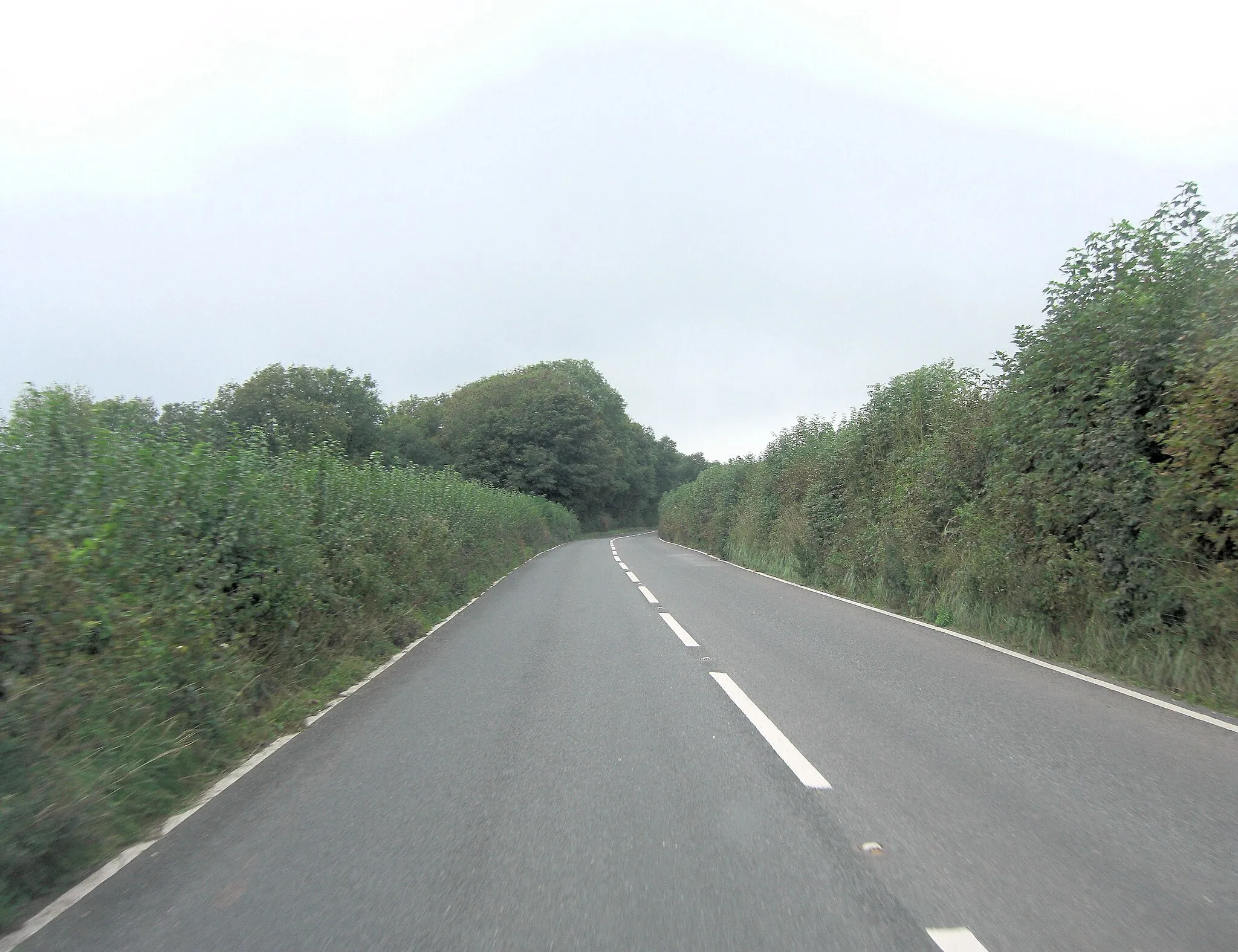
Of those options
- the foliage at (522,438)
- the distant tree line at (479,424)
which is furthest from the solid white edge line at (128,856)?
the foliage at (522,438)

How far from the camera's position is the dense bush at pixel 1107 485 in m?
7.72

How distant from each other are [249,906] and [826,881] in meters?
2.50

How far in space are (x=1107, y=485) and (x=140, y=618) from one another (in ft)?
31.4

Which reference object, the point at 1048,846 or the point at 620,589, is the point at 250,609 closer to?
the point at 1048,846

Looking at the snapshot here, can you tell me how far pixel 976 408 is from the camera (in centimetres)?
1436

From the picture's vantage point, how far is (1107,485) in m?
9.16

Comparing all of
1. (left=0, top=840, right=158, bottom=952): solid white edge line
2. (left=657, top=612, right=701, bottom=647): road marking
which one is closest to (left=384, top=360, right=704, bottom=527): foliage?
(left=657, top=612, right=701, bottom=647): road marking

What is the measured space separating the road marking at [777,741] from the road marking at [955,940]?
5.29ft

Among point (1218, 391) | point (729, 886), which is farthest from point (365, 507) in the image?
point (1218, 391)

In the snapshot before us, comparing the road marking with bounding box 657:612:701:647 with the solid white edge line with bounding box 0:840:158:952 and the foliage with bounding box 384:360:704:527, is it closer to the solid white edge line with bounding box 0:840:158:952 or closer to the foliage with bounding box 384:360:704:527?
the solid white edge line with bounding box 0:840:158:952

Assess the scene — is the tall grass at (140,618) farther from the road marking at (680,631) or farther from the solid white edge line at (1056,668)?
the solid white edge line at (1056,668)

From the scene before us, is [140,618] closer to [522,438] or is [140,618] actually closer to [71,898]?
[71,898]

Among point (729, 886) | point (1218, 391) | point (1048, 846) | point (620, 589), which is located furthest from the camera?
point (620, 589)

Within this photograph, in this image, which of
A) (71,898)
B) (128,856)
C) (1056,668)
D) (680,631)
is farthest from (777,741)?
(680,631)
